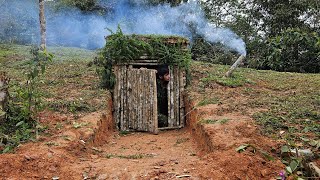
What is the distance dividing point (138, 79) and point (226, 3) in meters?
12.1

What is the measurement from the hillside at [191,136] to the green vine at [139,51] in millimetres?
793

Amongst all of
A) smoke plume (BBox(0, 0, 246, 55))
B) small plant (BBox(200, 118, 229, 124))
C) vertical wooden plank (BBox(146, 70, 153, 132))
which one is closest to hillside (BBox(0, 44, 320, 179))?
small plant (BBox(200, 118, 229, 124))

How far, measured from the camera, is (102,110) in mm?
8461

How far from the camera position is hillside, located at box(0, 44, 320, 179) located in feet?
15.8

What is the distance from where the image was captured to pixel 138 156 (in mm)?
6219

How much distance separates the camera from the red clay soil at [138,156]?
185 inches

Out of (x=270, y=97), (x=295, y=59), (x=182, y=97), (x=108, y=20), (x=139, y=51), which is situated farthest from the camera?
(x=108, y=20)

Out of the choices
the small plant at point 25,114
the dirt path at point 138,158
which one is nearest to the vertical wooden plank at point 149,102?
the dirt path at point 138,158

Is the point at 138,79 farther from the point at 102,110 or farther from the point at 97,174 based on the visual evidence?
the point at 97,174

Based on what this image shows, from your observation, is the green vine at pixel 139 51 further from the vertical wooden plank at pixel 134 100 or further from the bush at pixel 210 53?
the bush at pixel 210 53

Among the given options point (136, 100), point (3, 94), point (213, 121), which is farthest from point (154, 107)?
point (3, 94)

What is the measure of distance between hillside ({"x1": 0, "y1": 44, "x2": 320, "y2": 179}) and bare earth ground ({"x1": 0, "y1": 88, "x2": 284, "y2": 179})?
1 centimetres

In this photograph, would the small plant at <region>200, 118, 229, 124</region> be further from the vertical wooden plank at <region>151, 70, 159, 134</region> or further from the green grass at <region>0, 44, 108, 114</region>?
the green grass at <region>0, 44, 108, 114</region>

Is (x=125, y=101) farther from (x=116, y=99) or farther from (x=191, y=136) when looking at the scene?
(x=191, y=136)
